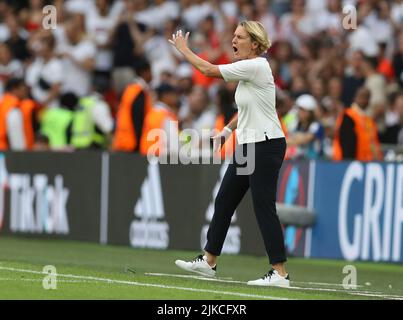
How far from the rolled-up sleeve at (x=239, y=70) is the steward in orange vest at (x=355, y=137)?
601 cm

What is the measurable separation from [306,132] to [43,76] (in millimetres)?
6010

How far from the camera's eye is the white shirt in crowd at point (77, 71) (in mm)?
22016

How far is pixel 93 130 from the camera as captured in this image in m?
20.6

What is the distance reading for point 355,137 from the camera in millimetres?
17359

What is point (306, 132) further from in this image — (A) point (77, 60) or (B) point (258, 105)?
(B) point (258, 105)

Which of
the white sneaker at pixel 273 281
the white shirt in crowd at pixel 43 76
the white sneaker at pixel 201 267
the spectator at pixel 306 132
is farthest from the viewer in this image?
the white shirt in crowd at pixel 43 76

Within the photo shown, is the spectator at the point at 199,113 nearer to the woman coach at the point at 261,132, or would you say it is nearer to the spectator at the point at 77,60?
the spectator at the point at 77,60

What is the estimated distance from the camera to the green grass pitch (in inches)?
411

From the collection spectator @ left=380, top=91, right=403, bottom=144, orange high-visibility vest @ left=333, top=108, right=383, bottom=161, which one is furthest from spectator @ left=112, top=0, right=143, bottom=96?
orange high-visibility vest @ left=333, top=108, right=383, bottom=161

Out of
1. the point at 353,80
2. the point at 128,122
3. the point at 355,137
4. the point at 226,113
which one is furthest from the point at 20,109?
the point at 355,137

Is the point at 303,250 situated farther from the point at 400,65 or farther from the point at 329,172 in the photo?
the point at 400,65

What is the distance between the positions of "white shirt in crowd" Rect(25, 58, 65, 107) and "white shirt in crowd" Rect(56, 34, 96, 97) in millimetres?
112

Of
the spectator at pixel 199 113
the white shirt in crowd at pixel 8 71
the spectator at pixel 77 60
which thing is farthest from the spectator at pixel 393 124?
the white shirt in crowd at pixel 8 71
